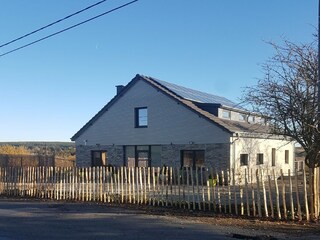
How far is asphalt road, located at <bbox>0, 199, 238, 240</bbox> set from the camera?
1032 cm

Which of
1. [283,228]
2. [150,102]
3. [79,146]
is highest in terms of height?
[150,102]

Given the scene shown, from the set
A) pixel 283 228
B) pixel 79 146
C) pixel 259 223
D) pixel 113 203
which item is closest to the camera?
pixel 283 228

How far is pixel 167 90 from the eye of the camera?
29922mm

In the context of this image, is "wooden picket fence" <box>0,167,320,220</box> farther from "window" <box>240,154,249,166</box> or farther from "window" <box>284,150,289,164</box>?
"window" <box>284,150,289,164</box>

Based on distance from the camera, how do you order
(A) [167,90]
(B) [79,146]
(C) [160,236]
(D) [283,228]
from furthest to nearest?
(B) [79,146] < (A) [167,90] < (D) [283,228] < (C) [160,236]

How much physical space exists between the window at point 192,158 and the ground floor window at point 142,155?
1854mm

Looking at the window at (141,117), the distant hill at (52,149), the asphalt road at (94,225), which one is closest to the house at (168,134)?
the window at (141,117)

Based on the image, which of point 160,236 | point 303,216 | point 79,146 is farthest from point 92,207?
point 79,146

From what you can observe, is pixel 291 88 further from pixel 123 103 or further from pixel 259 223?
pixel 123 103

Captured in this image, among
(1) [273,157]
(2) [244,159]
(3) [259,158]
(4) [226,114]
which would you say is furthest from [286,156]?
(2) [244,159]

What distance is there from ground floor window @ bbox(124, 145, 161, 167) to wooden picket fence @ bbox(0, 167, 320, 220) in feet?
36.9

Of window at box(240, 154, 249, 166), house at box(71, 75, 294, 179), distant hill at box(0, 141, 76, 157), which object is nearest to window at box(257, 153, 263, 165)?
house at box(71, 75, 294, 179)

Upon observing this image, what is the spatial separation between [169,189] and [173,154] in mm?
12266

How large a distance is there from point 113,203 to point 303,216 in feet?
23.5
